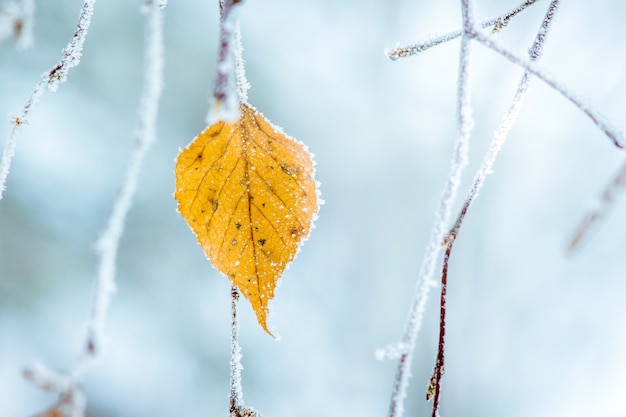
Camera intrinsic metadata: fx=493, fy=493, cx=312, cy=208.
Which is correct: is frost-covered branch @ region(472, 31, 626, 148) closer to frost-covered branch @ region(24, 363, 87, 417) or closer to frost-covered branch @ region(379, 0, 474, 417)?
frost-covered branch @ region(379, 0, 474, 417)

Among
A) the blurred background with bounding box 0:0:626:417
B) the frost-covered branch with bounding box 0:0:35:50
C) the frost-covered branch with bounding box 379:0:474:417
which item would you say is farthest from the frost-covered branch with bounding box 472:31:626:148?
the blurred background with bounding box 0:0:626:417

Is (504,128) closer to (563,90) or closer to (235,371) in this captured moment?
(563,90)

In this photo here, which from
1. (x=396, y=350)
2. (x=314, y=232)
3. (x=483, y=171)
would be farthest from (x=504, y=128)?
(x=314, y=232)

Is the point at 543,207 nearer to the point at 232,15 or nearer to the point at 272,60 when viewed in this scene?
the point at 272,60

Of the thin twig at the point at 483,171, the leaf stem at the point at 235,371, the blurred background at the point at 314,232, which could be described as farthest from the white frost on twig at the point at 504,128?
the blurred background at the point at 314,232

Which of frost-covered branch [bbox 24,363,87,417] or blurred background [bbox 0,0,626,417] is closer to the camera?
frost-covered branch [bbox 24,363,87,417]

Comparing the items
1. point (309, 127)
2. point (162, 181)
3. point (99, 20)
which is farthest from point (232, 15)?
point (309, 127)

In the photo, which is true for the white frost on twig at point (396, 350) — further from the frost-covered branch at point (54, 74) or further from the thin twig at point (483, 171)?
the frost-covered branch at point (54, 74)
